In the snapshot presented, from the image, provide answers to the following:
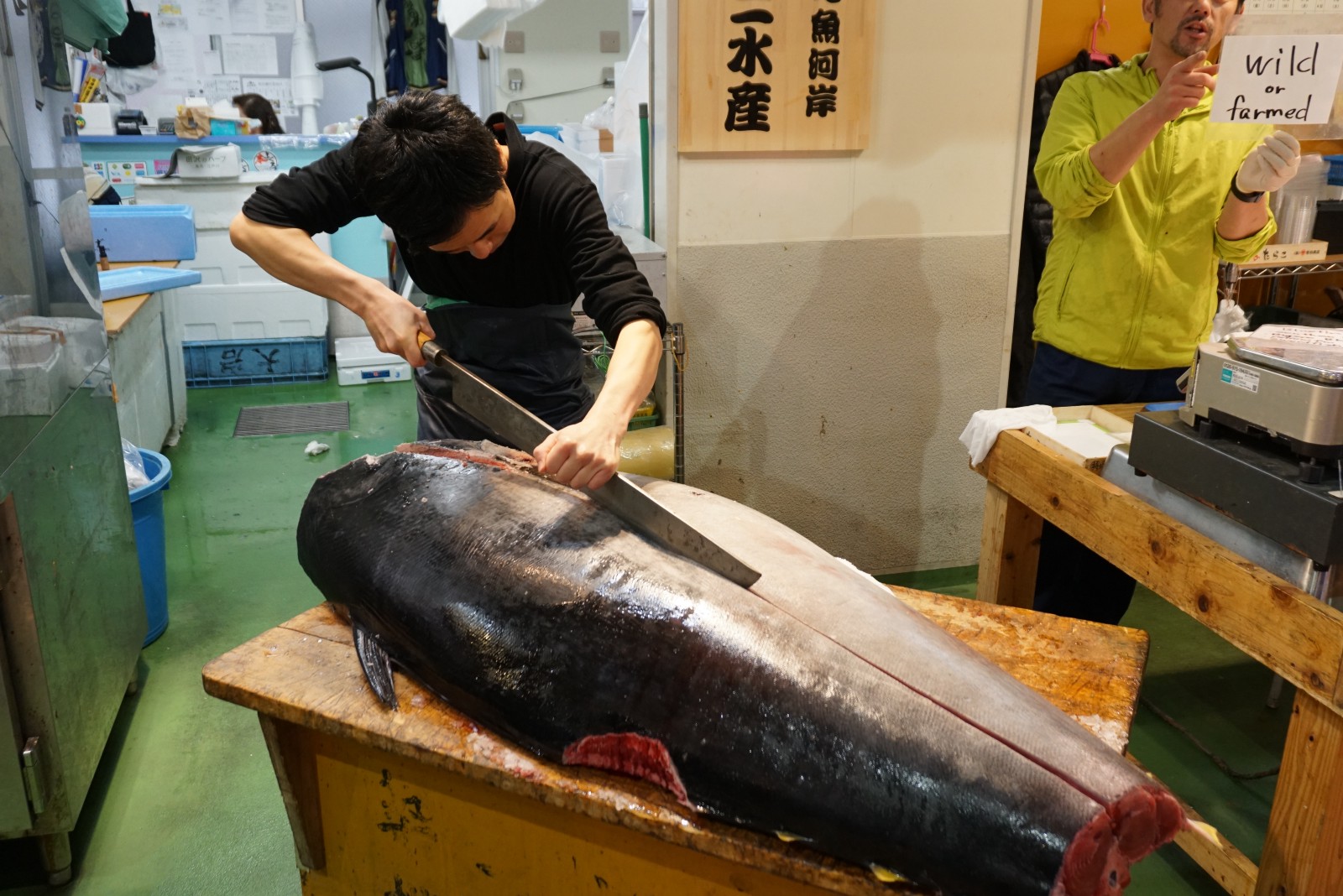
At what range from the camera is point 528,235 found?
7.00ft

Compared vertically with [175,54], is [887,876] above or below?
below

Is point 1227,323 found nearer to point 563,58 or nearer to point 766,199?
point 766,199

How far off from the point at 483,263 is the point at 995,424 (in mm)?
1308

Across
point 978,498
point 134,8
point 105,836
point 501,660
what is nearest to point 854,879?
point 501,660

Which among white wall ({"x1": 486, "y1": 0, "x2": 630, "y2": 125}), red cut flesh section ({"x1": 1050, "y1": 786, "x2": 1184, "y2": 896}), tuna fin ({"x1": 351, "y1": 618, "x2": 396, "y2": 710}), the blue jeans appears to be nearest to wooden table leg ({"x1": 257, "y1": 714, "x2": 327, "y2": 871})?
tuna fin ({"x1": 351, "y1": 618, "x2": 396, "y2": 710})

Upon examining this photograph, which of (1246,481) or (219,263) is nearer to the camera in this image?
(1246,481)

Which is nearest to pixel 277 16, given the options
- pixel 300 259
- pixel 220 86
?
pixel 220 86

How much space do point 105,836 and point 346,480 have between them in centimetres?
143

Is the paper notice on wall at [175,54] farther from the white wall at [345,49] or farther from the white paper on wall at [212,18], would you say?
the white wall at [345,49]

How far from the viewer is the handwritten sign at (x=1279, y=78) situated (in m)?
1.92

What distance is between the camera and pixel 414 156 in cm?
168

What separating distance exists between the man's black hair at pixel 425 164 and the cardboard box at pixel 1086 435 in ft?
4.73

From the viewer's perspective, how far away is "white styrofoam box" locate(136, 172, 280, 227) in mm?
6477

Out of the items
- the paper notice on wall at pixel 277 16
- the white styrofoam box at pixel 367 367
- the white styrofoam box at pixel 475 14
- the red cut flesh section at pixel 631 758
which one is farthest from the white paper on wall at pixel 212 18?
→ the red cut flesh section at pixel 631 758
